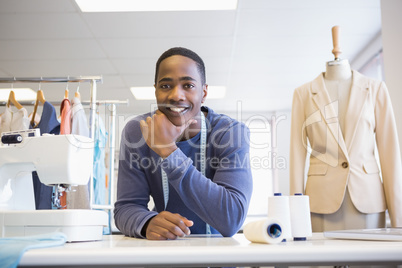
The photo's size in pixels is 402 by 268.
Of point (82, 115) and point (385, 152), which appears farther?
point (82, 115)

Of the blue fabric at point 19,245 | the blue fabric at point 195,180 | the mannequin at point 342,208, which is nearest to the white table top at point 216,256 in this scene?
the blue fabric at point 19,245

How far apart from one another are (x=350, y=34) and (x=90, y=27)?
2.38 meters

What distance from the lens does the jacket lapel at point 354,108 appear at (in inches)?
78.3

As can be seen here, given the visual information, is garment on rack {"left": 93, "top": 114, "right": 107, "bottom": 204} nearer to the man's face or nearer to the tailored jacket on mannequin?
the tailored jacket on mannequin

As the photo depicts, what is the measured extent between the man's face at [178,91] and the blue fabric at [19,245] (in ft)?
2.00

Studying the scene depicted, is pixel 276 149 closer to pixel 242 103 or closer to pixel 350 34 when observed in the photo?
pixel 242 103

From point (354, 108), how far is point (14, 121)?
6.82 feet

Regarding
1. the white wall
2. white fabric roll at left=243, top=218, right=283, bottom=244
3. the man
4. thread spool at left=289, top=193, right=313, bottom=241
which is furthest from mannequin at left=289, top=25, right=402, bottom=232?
white fabric roll at left=243, top=218, right=283, bottom=244

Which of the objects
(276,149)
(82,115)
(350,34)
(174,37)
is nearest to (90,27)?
(174,37)

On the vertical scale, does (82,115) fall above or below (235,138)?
above

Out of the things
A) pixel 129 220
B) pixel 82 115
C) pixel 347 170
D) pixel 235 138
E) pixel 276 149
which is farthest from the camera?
pixel 276 149

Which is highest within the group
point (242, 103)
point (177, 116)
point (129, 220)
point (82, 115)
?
point (242, 103)

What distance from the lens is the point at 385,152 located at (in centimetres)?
203

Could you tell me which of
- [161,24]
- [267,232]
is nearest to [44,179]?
[267,232]
